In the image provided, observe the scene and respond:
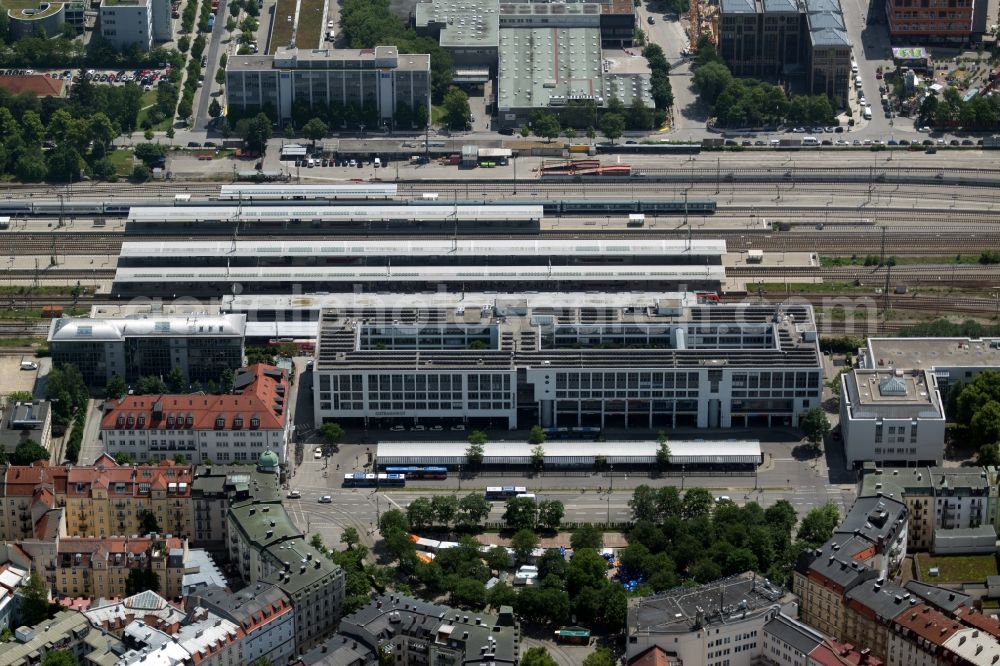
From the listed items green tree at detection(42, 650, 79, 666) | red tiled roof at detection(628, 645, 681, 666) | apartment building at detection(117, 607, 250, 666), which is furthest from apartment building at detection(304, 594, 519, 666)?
green tree at detection(42, 650, 79, 666)

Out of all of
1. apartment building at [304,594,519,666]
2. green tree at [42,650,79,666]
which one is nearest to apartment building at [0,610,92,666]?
green tree at [42,650,79,666]

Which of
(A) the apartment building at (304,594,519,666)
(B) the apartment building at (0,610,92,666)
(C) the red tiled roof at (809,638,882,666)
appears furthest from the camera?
(B) the apartment building at (0,610,92,666)

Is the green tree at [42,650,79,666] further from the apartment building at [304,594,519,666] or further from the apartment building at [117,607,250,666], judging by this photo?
the apartment building at [304,594,519,666]

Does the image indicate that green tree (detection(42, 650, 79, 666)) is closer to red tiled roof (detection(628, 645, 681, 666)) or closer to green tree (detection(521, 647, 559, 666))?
green tree (detection(521, 647, 559, 666))

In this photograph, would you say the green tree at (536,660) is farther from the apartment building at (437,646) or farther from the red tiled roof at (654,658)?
the red tiled roof at (654,658)

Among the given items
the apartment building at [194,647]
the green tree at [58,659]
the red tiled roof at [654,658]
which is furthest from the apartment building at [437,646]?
the green tree at [58,659]

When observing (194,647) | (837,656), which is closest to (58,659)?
(194,647)

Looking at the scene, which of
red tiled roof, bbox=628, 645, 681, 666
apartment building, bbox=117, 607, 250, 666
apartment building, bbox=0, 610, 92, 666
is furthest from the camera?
apartment building, bbox=0, 610, 92, 666

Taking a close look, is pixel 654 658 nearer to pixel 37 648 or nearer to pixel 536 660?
pixel 536 660

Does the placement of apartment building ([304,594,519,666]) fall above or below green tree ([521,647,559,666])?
above

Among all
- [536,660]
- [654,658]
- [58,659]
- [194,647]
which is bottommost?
[536,660]

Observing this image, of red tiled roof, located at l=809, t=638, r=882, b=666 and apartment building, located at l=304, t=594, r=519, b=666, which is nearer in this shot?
red tiled roof, located at l=809, t=638, r=882, b=666

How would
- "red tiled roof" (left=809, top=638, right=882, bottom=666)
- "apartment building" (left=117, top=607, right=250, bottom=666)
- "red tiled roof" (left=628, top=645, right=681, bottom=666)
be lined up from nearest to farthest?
"red tiled roof" (left=809, top=638, right=882, bottom=666)
"apartment building" (left=117, top=607, right=250, bottom=666)
"red tiled roof" (left=628, top=645, right=681, bottom=666)
